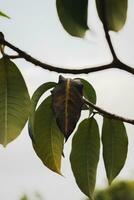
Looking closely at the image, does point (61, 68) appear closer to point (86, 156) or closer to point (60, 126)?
point (60, 126)

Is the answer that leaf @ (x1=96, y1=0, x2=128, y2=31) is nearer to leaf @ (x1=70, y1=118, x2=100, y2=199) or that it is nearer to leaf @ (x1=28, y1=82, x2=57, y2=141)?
leaf @ (x1=28, y1=82, x2=57, y2=141)

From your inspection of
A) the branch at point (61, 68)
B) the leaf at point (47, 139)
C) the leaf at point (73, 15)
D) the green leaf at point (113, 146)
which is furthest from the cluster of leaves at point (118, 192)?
the branch at point (61, 68)

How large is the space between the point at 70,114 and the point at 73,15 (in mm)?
327

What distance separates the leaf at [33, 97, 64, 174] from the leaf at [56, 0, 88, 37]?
0.63 feet

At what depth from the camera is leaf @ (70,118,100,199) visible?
1345 millimetres

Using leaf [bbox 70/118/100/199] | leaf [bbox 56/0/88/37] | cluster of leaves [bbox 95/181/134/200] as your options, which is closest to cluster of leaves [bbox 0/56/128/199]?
leaf [bbox 70/118/100/199]

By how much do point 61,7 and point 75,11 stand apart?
3 cm

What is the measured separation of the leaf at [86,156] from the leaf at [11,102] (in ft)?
0.90

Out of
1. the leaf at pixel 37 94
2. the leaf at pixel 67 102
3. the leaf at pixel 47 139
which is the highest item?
the leaf at pixel 67 102

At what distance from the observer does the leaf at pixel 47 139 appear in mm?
1181

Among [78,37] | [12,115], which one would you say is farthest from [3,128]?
[78,37]

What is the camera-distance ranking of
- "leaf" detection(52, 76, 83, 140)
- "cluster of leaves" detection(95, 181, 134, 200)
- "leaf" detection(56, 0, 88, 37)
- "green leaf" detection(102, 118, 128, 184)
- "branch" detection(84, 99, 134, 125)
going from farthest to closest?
1. "cluster of leaves" detection(95, 181, 134, 200)
2. "green leaf" detection(102, 118, 128, 184)
3. "leaf" detection(56, 0, 88, 37)
4. "branch" detection(84, 99, 134, 125)
5. "leaf" detection(52, 76, 83, 140)

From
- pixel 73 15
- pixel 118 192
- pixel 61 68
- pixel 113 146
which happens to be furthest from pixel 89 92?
pixel 118 192

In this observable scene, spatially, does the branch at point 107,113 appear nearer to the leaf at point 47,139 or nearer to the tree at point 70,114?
the tree at point 70,114
